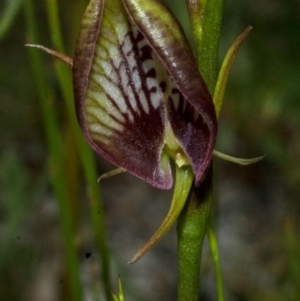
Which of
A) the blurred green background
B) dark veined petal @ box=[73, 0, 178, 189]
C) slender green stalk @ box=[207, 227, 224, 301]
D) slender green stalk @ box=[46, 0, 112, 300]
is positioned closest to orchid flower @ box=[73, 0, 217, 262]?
dark veined petal @ box=[73, 0, 178, 189]

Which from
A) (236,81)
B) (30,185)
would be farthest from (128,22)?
(30,185)

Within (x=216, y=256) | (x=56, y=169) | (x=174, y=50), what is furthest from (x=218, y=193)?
(x=174, y=50)

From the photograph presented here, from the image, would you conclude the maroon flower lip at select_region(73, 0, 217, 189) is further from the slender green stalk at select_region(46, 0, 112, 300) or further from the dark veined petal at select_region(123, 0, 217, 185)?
the slender green stalk at select_region(46, 0, 112, 300)

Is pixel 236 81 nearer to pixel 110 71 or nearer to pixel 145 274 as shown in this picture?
pixel 145 274

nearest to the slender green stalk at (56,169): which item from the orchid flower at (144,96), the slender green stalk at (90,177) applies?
the slender green stalk at (90,177)

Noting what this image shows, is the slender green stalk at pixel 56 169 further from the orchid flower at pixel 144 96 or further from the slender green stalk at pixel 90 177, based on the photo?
the orchid flower at pixel 144 96
